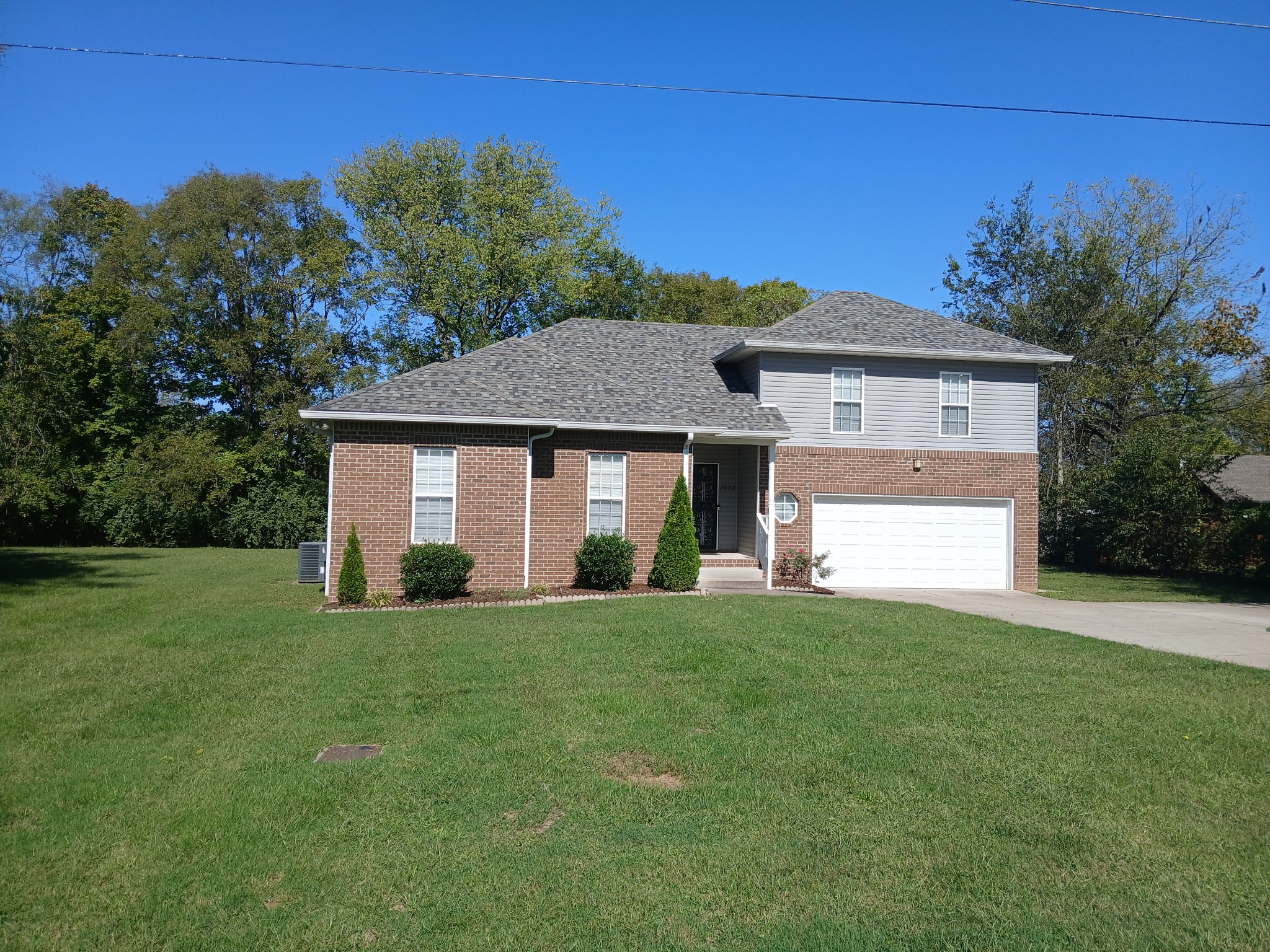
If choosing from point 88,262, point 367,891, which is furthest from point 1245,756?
point 88,262

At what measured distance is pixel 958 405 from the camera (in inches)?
768

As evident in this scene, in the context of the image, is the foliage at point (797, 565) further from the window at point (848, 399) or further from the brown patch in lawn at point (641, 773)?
the brown patch in lawn at point (641, 773)

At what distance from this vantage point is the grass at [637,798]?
4074 mm

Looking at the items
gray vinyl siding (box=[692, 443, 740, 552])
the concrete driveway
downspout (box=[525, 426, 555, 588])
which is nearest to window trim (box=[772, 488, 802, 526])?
gray vinyl siding (box=[692, 443, 740, 552])

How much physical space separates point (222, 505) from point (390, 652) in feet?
84.7

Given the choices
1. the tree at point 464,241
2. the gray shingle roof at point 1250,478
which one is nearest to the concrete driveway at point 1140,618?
the gray shingle roof at point 1250,478

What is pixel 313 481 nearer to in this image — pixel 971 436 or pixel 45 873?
pixel 971 436

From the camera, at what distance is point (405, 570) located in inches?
592

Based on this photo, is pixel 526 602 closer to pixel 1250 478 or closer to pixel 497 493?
pixel 497 493

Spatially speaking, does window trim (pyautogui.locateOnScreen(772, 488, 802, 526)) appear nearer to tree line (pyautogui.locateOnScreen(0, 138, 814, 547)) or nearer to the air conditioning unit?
the air conditioning unit

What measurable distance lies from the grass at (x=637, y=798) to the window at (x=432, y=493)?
18.4 ft

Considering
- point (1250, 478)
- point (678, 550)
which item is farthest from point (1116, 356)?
point (678, 550)

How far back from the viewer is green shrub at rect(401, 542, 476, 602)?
14844 mm

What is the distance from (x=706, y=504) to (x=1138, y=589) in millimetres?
11048
